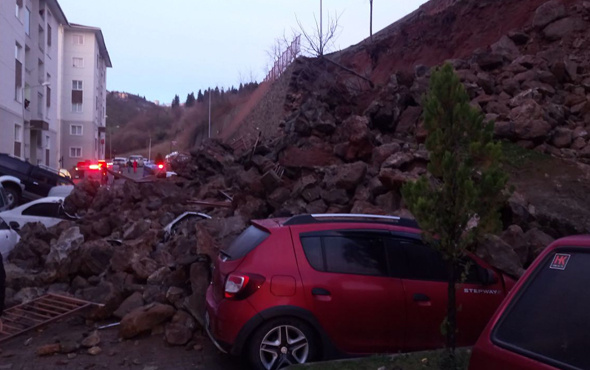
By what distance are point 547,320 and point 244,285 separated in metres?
4.00

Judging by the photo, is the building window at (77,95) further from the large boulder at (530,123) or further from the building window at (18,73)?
the large boulder at (530,123)

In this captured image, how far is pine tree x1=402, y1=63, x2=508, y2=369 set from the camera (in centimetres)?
528

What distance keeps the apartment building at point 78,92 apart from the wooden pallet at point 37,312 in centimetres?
5644

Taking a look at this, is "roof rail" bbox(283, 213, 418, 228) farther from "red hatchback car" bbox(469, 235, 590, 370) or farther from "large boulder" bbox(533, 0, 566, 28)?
"large boulder" bbox(533, 0, 566, 28)

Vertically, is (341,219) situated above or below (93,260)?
above

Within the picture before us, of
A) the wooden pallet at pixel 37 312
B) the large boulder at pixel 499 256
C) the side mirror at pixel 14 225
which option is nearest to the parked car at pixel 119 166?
the side mirror at pixel 14 225

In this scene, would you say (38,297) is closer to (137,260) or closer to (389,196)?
(137,260)

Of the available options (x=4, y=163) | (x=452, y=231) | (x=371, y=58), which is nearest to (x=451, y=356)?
(x=452, y=231)

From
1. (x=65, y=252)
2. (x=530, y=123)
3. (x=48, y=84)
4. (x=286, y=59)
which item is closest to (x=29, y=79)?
(x=48, y=84)

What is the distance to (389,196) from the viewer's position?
12164 millimetres

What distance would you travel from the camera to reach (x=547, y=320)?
2.79 m

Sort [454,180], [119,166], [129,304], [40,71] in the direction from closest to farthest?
[454,180] → [129,304] → [40,71] → [119,166]

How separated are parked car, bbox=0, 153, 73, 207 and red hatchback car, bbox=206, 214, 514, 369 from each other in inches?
714

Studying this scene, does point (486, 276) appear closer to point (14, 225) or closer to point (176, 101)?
point (14, 225)
